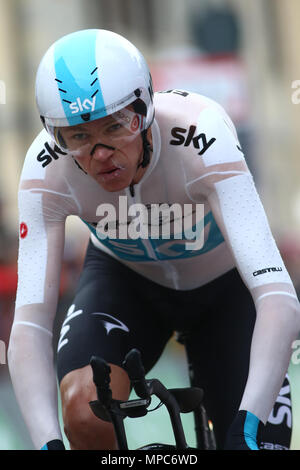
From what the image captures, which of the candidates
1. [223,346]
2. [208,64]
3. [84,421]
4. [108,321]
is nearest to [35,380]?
[84,421]

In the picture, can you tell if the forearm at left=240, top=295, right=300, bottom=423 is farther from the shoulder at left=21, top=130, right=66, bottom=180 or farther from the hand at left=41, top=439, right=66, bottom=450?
the shoulder at left=21, top=130, right=66, bottom=180

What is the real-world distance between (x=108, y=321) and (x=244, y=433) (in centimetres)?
104

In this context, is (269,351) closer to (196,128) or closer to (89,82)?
(196,128)

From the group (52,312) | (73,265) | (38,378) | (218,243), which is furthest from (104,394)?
(73,265)

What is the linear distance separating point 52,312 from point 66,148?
2.08 feet

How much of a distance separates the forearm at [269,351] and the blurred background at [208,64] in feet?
28.3

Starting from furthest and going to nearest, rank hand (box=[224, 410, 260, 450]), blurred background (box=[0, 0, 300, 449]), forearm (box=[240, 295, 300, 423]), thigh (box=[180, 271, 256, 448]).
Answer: blurred background (box=[0, 0, 300, 449]) < thigh (box=[180, 271, 256, 448]) < forearm (box=[240, 295, 300, 423]) < hand (box=[224, 410, 260, 450])

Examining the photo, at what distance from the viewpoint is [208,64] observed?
54.8 ft

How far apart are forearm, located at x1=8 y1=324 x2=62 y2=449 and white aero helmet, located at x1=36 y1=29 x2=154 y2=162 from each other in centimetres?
71

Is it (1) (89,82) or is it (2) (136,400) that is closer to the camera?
(2) (136,400)

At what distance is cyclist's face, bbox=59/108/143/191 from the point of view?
3.25m

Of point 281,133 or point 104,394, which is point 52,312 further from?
point 281,133

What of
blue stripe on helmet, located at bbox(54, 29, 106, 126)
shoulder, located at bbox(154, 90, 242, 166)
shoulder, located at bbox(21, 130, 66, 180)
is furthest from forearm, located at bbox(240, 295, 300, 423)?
shoulder, located at bbox(21, 130, 66, 180)

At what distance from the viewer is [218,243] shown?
4043 mm
